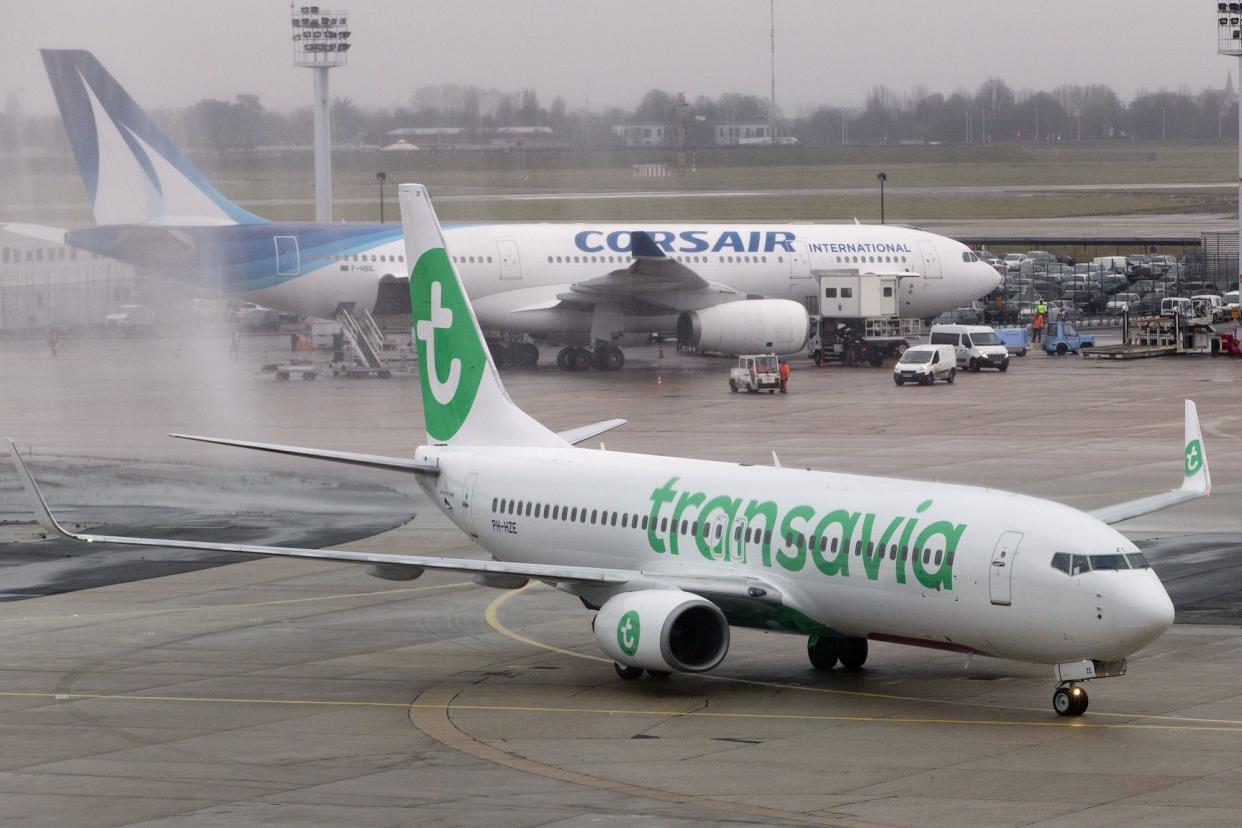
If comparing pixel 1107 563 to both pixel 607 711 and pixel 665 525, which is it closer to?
pixel 607 711

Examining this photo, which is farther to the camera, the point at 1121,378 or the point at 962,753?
the point at 1121,378

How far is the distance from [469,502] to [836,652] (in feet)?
26.5

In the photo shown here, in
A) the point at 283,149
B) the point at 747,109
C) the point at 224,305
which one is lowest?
the point at 224,305

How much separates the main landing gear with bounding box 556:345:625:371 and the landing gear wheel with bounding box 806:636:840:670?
60039mm

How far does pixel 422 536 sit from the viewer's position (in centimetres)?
4722

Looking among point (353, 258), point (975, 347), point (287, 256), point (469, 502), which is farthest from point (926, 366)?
point (469, 502)

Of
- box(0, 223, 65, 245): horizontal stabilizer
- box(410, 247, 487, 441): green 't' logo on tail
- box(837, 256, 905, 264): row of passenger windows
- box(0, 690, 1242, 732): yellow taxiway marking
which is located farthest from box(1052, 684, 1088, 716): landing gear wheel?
box(837, 256, 905, 264): row of passenger windows

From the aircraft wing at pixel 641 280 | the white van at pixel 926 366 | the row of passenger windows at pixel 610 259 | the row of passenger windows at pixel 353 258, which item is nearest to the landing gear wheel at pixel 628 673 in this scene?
the white van at pixel 926 366

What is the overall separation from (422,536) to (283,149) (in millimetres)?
36195

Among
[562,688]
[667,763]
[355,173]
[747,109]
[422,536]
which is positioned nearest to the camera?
[667,763]

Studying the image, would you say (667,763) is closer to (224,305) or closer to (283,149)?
(283,149)

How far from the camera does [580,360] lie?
92.2 m

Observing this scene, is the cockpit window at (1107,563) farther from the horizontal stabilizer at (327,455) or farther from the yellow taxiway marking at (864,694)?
the horizontal stabilizer at (327,455)

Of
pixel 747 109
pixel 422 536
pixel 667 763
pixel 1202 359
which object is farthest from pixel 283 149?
pixel 747 109
